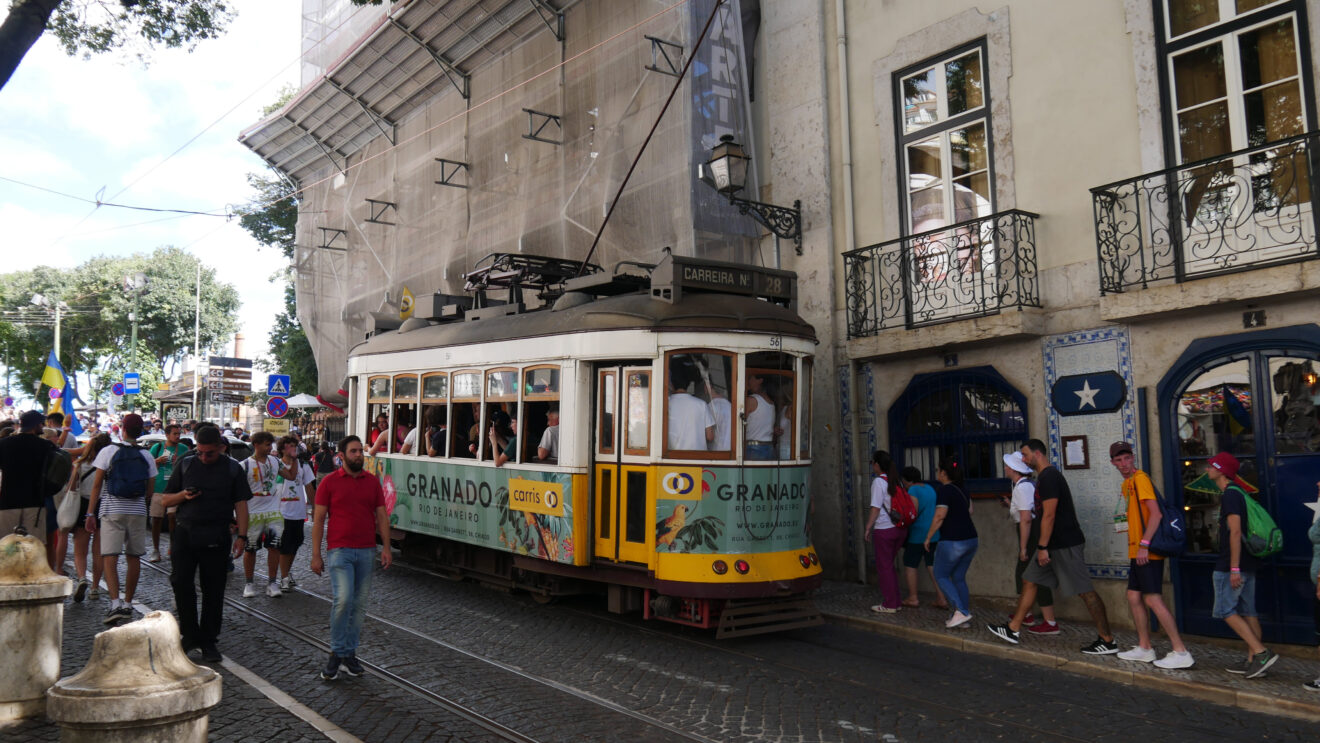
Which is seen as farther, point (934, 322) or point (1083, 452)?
point (934, 322)

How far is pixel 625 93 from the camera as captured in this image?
1413 cm

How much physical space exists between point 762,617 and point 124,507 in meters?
6.07

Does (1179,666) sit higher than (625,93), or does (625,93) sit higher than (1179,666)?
(625,93)

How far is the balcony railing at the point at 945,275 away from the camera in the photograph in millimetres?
9680

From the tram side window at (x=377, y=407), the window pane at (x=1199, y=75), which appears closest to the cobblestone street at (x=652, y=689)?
the tram side window at (x=377, y=407)

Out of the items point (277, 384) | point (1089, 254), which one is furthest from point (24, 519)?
point (277, 384)

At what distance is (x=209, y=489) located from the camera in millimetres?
6996

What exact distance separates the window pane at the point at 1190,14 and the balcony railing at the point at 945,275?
2.16 meters

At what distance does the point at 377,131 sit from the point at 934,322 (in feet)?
49.9

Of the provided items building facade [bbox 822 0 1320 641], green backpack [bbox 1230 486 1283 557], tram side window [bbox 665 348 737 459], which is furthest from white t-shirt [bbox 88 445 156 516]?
green backpack [bbox 1230 486 1283 557]

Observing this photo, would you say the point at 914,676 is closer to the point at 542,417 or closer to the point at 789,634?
the point at 789,634

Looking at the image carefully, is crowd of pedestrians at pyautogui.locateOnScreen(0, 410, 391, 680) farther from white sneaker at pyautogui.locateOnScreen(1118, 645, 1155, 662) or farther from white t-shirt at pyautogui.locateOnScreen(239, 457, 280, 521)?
white sneaker at pyautogui.locateOnScreen(1118, 645, 1155, 662)

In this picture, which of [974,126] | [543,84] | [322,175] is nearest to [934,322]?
[974,126]

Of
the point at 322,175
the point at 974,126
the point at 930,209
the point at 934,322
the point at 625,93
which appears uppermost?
the point at 322,175
